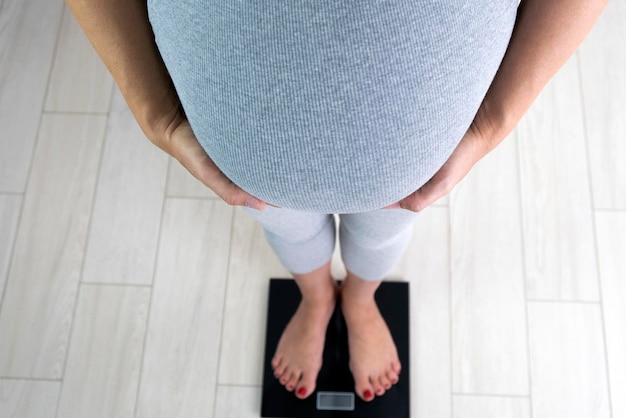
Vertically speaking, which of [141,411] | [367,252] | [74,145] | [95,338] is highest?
[74,145]

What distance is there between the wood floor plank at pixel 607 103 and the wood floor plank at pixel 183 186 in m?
0.93

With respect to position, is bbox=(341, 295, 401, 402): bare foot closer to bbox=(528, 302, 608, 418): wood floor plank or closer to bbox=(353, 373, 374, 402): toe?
bbox=(353, 373, 374, 402): toe

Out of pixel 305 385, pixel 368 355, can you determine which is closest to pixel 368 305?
pixel 368 355

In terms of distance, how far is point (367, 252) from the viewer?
0.85 metres

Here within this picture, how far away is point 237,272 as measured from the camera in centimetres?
124

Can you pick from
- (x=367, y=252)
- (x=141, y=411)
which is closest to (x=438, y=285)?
(x=367, y=252)

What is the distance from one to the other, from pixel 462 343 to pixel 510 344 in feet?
0.34

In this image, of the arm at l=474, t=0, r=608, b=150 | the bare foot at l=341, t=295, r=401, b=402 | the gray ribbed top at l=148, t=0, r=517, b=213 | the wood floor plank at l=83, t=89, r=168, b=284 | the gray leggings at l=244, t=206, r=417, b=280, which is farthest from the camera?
the wood floor plank at l=83, t=89, r=168, b=284

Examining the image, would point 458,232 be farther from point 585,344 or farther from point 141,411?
point 141,411

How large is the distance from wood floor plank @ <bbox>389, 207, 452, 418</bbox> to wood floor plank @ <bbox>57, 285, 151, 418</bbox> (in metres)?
0.60

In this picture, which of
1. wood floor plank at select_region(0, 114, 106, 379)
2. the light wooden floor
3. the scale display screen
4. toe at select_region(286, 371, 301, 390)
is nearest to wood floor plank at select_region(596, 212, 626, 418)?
the light wooden floor

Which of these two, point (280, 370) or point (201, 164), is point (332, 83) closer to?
point (201, 164)

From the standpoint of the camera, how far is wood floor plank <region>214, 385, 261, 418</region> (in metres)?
1.14

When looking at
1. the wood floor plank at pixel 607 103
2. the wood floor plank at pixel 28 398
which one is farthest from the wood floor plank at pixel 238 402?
the wood floor plank at pixel 607 103
